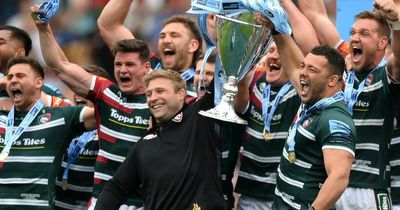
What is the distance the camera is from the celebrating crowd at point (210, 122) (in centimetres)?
753

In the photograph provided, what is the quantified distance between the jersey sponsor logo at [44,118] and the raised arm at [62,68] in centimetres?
28

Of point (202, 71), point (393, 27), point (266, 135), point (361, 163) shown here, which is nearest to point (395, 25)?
point (393, 27)

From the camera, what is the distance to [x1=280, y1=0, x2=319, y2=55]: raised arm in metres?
8.55

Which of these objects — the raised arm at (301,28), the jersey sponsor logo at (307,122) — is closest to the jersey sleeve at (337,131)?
the jersey sponsor logo at (307,122)

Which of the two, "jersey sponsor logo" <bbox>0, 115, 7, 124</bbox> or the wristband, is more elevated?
the wristband

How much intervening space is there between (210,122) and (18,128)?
5.91ft

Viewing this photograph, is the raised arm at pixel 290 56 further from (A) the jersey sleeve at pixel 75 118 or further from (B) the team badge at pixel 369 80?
(A) the jersey sleeve at pixel 75 118

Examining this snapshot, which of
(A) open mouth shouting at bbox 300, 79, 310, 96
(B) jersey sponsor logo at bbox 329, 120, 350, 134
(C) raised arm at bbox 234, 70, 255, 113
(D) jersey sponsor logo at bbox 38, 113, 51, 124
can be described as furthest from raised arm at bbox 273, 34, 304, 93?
(D) jersey sponsor logo at bbox 38, 113, 51, 124

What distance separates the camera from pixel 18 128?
29.2 feet

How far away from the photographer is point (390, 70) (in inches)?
315

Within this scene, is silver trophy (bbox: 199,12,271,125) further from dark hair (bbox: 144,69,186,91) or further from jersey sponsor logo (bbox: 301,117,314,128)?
dark hair (bbox: 144,69,186,91)

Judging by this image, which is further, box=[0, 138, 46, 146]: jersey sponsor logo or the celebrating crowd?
box=[0, 138, 46, 146]: jersey sponsor logo

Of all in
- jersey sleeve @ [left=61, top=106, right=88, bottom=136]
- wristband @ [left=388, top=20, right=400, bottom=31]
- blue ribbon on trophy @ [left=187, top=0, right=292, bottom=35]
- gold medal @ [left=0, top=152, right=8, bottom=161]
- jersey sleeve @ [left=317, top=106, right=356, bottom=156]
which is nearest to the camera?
blue ribbon on trophy @ [left=187, top=0, right=292, bottom=35]

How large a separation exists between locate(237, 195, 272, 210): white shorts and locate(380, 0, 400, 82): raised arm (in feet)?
4.48
